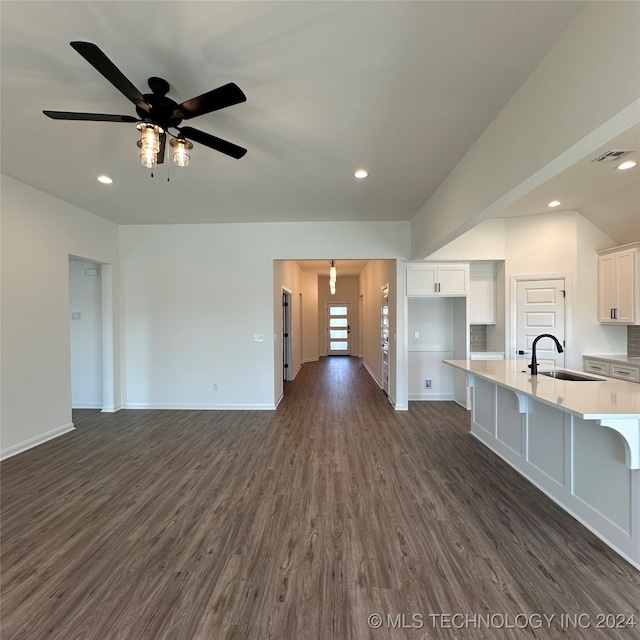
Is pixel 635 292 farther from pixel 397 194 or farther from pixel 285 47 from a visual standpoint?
pixel 285 47

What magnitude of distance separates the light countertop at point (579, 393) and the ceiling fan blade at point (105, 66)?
115 inches

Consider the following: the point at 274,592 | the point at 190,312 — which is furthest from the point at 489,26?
the point at 190,312

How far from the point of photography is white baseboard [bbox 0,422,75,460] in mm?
3357

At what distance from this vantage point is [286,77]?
1926 mm

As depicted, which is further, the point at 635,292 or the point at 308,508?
the point at 635,292

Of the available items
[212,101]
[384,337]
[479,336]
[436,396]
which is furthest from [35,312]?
[479,336]

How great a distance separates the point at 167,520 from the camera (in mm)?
2328

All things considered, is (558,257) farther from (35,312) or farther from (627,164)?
(35,312)

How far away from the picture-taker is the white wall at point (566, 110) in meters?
1.29

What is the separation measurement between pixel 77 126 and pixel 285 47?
1.82m

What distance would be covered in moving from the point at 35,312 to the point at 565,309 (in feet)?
22.5

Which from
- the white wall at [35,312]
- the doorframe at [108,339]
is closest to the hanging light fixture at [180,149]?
the white wall at [35,312]

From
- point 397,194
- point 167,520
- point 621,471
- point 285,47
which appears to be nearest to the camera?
point 285,47

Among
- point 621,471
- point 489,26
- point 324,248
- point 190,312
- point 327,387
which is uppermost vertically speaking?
point 489,26
